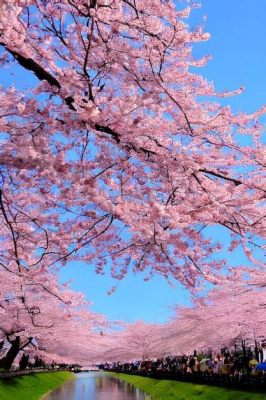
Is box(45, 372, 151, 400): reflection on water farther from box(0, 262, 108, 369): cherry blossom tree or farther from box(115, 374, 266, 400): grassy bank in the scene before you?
box(0, 262, 108, 369): cherry blossom tree

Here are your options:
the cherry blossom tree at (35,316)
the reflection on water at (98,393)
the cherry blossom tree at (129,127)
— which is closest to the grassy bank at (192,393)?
the reflection on water at (98,393)

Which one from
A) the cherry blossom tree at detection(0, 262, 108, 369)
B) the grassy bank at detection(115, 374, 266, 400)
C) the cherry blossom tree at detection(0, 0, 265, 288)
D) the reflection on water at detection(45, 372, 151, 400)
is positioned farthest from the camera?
the reflection on water at detection(45, 372, 151, 400)

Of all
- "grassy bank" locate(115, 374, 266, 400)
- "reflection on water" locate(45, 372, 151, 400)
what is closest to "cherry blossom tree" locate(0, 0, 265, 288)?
"grassy bank" locate(115, 374, 266, 400)

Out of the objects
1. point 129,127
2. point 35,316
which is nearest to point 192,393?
point 35,316

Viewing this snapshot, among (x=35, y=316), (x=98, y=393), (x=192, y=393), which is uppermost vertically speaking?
(x=35, y=316)

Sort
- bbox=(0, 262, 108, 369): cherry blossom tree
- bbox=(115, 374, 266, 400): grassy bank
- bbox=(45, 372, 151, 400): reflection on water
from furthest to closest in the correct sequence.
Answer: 1. bbox=(45, 372, 151, 400): reflection on water
2. bbox=(115, 374, 266, 400): grassy bank
3. bbox=(0, 262, 108, 369): cherry blossom tree

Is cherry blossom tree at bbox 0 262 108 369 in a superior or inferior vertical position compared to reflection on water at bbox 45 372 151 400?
superior

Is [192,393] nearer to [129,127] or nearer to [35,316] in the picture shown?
[35,316]

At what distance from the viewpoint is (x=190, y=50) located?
23.8ft

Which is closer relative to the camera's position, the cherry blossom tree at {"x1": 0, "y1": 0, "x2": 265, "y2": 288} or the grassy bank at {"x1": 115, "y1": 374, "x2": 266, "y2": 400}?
the cherry blossom tree at {"x1": 0, "y1": 0, "x2": 265, "y2": 288}

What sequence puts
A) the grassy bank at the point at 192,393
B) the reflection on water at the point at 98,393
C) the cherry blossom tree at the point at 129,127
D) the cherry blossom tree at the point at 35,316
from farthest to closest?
the reflection on water at the point at 98,393
the grassy bank at the point at 192,393
the cherry blossom tree at the point at 35,316
the cherry blossom tree at the point at 129,127

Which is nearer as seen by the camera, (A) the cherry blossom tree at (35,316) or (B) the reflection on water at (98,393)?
(A) the cherry blossom tree at (35,316)

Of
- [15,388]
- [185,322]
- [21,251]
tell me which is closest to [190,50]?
[21,251]

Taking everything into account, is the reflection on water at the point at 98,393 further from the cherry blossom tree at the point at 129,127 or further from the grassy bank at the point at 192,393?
the cherry blossom tree at the point at 129,127
